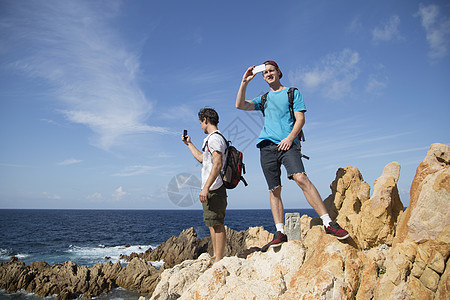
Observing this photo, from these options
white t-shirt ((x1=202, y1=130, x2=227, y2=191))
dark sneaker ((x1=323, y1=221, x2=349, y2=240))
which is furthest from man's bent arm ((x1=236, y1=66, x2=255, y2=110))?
dark sneaker ((x1=323, y1=221, x2=349, y2=240))

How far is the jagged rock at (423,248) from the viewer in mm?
3816

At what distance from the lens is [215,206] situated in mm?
5254

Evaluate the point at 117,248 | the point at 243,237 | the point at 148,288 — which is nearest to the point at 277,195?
the point at 148,288

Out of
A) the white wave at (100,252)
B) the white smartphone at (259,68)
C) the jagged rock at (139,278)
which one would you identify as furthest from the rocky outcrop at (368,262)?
the white wave at (100,252)

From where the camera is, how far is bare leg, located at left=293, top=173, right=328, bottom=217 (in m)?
4.75

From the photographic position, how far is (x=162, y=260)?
2497cm

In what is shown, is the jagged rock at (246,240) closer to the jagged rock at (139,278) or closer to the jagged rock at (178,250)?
the jagged rock at (178,250)

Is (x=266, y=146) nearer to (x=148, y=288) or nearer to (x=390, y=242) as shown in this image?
(x=390, y=242)

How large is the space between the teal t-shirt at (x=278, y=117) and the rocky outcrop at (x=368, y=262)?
1.99m

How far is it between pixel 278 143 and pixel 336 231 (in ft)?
5.89

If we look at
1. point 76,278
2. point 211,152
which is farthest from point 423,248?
point 76,278

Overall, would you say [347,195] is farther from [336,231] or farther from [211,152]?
[211,152]

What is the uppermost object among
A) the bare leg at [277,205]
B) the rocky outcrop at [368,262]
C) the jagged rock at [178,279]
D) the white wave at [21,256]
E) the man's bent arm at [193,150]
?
the man's bent arm at [193,150]

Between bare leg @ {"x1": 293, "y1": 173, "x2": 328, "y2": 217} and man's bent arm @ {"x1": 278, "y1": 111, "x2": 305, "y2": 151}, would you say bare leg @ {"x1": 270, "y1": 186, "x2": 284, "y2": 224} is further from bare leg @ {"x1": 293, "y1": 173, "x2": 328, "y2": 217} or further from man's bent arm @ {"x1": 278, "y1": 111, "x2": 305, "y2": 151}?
man's bent arm @ {"x1": 278, "y1": 111, "x2": 305, "y2": 151}
